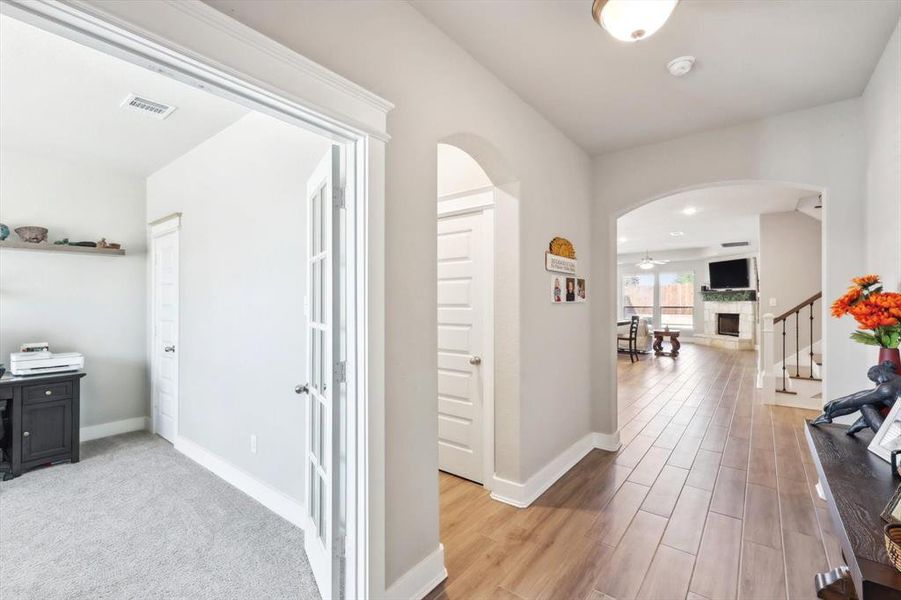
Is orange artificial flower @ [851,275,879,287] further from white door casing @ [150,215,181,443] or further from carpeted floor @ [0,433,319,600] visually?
white door casing @ [150,215,181,443]

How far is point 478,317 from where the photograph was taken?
294 cm

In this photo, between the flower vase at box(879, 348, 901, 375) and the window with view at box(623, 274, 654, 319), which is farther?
the window with view at box(623, 274, 654, 319)

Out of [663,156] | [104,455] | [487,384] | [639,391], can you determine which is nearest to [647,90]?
[663,156]

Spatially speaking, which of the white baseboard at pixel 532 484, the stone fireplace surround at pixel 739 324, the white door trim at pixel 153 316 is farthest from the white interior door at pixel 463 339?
the stone fireplace surround at pixel 739 324

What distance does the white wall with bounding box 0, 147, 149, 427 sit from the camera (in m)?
3.64

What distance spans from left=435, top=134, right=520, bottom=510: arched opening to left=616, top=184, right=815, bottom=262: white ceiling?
2.47 m

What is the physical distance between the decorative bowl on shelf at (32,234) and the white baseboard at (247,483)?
228cm

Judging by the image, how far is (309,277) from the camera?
2094mm

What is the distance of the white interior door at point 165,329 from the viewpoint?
382 cm

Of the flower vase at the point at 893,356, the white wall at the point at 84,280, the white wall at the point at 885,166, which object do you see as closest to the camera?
the flower vase at the point at 893,356

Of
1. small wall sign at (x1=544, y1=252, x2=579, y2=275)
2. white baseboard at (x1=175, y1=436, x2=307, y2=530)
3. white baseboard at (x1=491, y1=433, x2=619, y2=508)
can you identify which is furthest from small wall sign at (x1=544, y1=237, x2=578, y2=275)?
white baseboard at (x1=175, y1=436, x2=307, y2=530)

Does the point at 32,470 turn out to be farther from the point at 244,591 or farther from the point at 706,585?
the point at 706,585

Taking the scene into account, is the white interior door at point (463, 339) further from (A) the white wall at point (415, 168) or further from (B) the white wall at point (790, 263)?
(B) the white wall at point (790, 263)

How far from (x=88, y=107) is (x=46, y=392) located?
2467 mm
